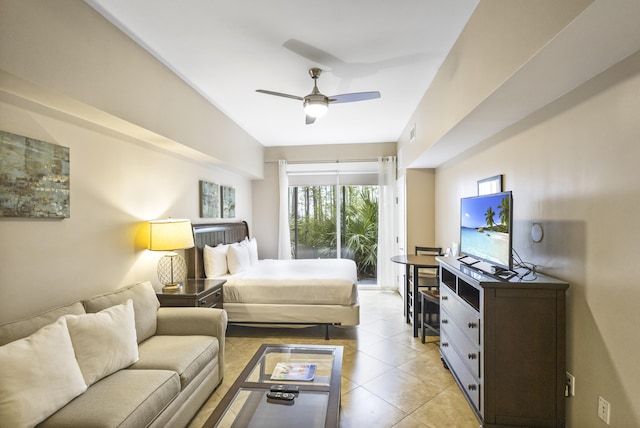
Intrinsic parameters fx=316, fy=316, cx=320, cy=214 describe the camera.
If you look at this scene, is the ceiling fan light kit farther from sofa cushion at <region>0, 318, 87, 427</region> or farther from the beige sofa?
sofa cushion at <region>0, 318, 87, 427</region>

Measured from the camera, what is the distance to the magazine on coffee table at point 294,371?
2.03m

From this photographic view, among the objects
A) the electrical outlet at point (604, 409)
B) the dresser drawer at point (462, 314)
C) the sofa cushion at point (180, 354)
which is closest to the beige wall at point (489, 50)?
the dresser drawer at point (462, 314)

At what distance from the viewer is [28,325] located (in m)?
1.71

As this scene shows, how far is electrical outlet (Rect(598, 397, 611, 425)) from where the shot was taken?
1.61 m

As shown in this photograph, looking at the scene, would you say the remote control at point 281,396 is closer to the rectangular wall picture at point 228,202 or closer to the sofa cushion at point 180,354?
the sofa cushion at point 180,354

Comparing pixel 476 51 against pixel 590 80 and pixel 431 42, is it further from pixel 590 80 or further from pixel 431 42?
pixel 590 80

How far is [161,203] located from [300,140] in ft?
9.90

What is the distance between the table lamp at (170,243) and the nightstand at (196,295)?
11 centimetres

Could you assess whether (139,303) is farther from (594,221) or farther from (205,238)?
(594,221)

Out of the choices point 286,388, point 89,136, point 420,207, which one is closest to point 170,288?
point 89,136

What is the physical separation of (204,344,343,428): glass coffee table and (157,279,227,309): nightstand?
0.97m

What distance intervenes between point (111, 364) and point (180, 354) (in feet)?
1.35

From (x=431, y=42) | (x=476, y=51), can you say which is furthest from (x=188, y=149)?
(x=476, y=51)

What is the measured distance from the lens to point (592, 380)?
68.0 inches
